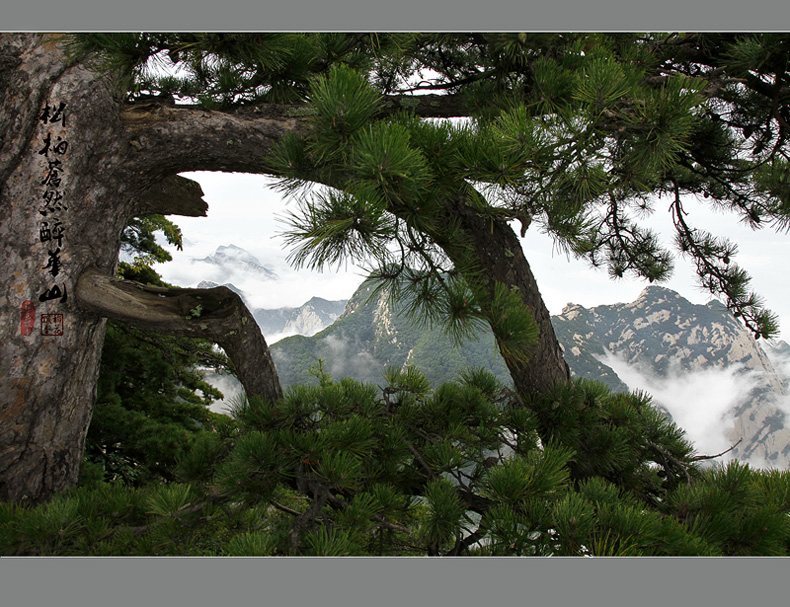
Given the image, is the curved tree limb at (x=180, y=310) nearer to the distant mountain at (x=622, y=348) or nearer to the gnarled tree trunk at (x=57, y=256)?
the gnarled tree trunk at (x=57, y=256)

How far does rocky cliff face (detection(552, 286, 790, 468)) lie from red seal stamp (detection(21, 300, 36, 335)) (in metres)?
2.94

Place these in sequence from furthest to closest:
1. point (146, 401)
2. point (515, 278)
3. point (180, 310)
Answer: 1. point (146, 401)
2. point (515, 278)
3. point (180, 310)

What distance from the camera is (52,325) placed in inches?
48.6

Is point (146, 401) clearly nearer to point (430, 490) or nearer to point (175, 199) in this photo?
point (175, 199)

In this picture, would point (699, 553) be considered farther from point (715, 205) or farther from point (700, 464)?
point (715, 205)

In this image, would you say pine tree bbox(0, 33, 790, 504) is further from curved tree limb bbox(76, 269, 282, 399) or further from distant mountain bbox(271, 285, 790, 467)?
distant mountain bbox(271, 285, 790, 467)

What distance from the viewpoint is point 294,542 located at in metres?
0.80

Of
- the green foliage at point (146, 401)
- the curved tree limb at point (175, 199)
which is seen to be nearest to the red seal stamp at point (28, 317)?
the curved tree limb at point (175, 199)

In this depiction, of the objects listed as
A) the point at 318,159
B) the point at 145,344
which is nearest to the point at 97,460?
the point at 145,344

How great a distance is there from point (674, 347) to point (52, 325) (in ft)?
13.9

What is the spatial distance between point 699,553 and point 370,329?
2.67 m

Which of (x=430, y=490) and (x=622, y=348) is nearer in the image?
(x=430, y=490)

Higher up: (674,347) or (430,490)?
(674,347)

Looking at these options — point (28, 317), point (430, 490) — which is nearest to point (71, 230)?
point (28, 317)
